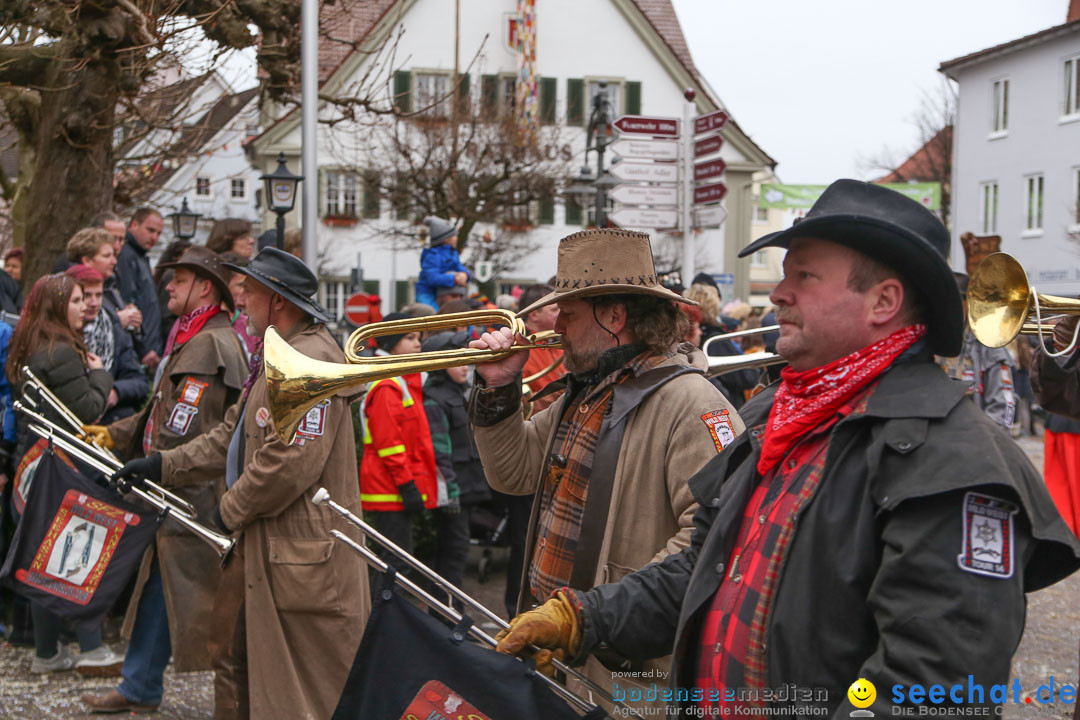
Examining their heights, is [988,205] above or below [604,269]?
above

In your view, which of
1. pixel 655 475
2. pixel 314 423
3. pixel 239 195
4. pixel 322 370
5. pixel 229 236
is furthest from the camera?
pixel 239 195

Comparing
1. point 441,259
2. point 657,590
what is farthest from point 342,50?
point 657,590

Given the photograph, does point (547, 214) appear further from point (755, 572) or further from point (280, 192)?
point (755, 572)

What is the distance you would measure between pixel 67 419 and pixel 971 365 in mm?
5881

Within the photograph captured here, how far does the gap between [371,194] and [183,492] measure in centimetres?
2350

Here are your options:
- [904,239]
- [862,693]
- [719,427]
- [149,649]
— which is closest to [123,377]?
[149,649]

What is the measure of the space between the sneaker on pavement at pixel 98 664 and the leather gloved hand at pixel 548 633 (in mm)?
4149

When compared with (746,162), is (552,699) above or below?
below

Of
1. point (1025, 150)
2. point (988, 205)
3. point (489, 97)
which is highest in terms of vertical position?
point (489, 97)

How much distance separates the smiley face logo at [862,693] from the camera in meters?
1.82

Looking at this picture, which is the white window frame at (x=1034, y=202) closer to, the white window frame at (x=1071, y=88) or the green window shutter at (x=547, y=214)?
the white window frame at (x=1071, y=88)

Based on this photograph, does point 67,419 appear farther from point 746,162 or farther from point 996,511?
point 746,162

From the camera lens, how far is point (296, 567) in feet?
14.0

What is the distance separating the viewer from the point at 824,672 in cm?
194
